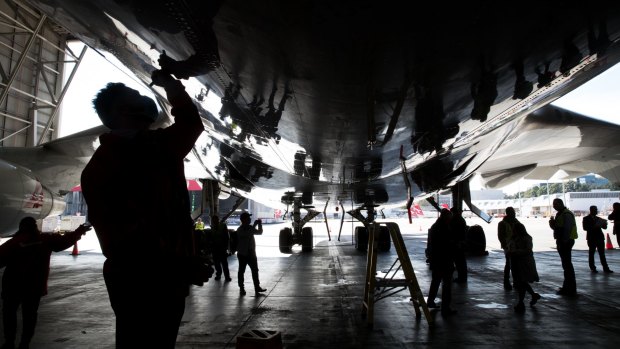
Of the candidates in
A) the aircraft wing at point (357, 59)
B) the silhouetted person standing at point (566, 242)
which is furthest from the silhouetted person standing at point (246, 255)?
the silhouetted person standing at point (566, 242)

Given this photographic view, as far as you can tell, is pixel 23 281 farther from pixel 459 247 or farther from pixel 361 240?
pixel 361 240

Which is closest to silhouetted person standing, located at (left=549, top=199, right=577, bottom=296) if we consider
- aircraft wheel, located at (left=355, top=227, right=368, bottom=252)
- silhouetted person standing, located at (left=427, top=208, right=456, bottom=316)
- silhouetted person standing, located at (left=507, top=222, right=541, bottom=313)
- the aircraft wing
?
silhouetted person standing, located at (left=507, top=222, right=541, bottom=313)

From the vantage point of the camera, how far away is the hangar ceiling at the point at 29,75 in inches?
797

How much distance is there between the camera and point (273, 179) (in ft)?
29.7

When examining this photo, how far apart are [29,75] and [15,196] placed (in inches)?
764

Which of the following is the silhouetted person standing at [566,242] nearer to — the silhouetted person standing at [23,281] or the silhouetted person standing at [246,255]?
the silhouetted person standing at [246,255]

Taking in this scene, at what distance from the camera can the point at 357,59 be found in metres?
2.59

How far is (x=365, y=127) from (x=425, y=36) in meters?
1.95

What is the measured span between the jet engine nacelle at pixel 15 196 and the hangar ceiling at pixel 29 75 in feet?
46.6

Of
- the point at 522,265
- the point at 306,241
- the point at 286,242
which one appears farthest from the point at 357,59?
the point at 306,241

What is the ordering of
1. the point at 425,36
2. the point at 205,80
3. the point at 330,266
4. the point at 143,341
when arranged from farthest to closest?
the point at 330,266 < the point at 205,80 < the point at 425,36 < the point at 143,341

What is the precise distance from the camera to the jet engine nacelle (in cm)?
664

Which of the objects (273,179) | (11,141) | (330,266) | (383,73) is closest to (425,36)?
(383,73)

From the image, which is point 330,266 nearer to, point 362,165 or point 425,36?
point 362,165
